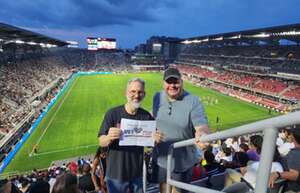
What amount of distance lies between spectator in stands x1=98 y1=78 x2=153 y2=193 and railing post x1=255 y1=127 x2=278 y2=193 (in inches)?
85.7

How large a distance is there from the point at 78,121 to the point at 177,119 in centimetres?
2943

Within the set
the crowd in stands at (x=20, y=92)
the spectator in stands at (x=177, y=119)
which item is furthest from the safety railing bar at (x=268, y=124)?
the crowd in stands at (x=20, y=92)

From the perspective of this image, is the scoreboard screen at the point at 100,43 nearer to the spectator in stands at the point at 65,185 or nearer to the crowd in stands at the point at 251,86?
the crowd in stands at the point at 251,86

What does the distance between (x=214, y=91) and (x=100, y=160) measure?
53989mm

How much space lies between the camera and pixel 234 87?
59.0 m

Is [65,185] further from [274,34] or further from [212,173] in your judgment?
[274,34]

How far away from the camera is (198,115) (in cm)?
342

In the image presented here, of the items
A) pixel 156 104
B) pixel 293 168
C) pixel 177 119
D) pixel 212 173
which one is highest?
pixel 156 104

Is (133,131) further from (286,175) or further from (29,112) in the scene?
(29,112)

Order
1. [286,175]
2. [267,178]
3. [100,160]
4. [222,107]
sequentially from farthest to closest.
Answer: [222,107] < [100,160] < [286,175] < [267,178]

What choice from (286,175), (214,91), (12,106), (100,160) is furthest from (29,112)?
(214,91)

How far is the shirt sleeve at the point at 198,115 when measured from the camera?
338 cm

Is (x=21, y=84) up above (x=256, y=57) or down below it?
below

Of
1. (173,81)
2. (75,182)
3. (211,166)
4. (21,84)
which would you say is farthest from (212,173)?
(21,84)
